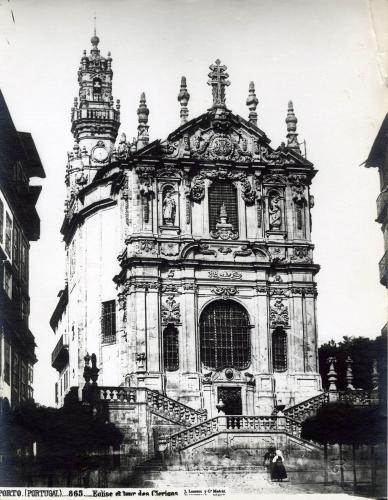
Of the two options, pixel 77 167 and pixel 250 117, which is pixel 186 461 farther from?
pixel 77 167

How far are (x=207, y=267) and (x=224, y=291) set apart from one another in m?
1.30

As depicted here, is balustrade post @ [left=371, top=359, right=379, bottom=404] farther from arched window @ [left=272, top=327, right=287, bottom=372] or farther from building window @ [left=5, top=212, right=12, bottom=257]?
building window @ [left=5, top=212, right=12, bottom=257]

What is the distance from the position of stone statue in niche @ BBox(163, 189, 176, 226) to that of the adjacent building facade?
18.4 ft

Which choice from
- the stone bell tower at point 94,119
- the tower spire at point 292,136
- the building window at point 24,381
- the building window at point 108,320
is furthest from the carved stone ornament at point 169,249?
the stone bell tower at point 94,119

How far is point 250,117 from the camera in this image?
56.7 metres

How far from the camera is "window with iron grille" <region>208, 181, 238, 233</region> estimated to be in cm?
5519

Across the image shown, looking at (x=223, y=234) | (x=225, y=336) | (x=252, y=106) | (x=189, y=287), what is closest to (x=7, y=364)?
(x=189, y=287)

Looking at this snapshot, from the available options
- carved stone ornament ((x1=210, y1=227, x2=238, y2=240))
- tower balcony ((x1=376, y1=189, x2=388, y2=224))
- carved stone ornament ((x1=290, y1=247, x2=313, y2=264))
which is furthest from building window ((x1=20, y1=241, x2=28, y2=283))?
tower balcony ((x1=376, y1=189, x2=388, y2=224))

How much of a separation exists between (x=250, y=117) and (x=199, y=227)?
19.0ft

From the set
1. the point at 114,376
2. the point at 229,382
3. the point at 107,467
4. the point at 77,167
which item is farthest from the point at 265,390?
the point at 77,167

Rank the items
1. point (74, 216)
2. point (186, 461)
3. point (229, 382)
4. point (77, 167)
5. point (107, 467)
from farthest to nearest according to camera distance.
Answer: point (77, 167)
point (74, 216)
point (229, 382)
point (186, 461)
point (107, 467)

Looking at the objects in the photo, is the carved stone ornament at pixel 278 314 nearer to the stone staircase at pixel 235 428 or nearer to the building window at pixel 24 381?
the stone staircase at pixel 235 428

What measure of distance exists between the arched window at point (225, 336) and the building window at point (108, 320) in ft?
13.8

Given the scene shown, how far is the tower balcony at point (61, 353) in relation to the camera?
61.6m
